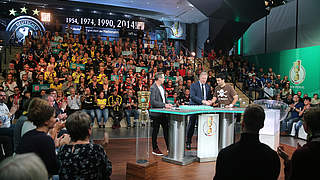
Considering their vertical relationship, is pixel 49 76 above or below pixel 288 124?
above

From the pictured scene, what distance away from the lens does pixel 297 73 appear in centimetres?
1065

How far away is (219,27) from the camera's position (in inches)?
516

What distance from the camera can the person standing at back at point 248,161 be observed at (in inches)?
58.1

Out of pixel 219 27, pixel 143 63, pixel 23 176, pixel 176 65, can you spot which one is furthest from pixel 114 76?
pixel 23 176

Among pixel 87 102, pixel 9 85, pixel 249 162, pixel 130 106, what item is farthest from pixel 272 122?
pixel 9 85

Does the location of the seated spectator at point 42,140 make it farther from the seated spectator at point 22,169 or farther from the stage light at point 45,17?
the stage light at point 45,17

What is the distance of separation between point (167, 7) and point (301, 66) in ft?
25.8

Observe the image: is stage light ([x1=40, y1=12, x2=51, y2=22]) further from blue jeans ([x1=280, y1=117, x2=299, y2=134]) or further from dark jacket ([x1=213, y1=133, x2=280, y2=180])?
dark jacket ([x1=213, y1=133, x2=280, y2=180])

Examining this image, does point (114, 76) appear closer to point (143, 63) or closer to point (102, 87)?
point (102, 87)

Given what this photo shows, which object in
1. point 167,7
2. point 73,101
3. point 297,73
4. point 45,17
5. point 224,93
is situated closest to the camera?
point 224,93

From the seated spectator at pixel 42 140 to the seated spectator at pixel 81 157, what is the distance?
230mm

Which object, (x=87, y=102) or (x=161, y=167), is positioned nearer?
(x=161, y=167)

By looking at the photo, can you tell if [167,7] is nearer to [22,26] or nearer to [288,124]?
[22,26]

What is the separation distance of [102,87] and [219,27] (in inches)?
302
